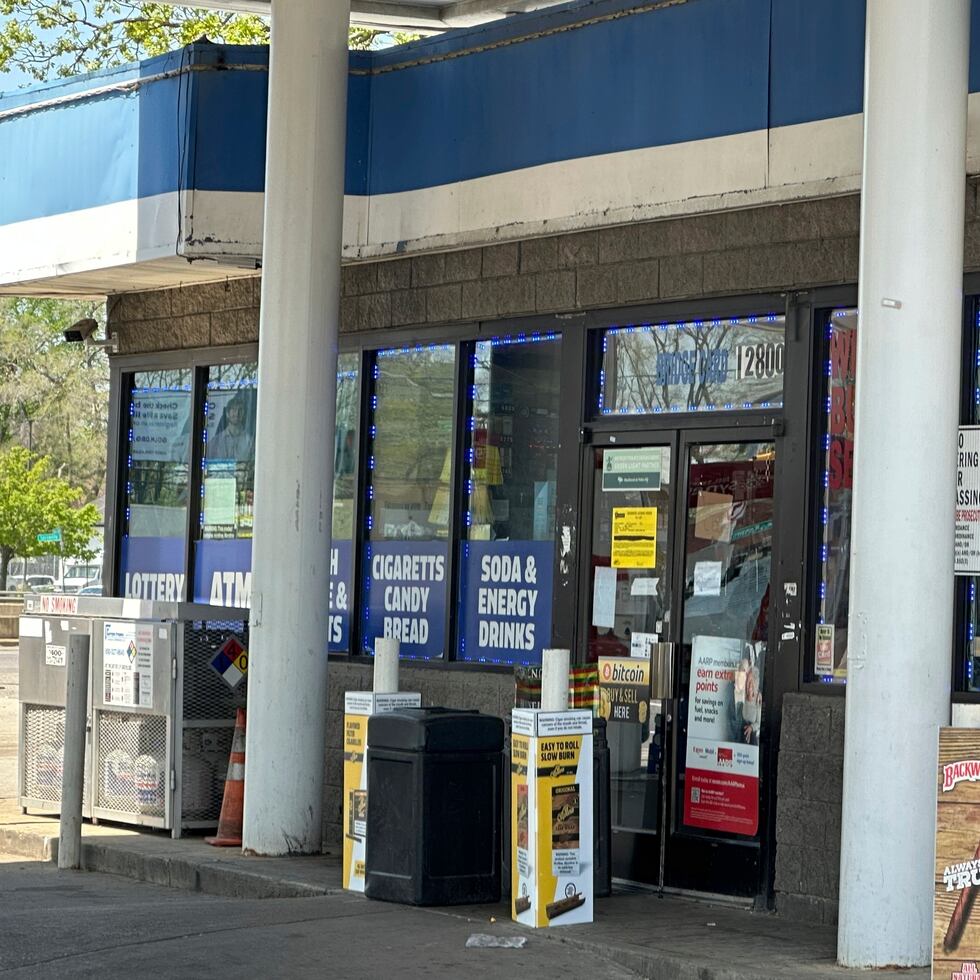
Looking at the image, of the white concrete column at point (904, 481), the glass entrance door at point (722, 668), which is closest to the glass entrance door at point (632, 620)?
the glass entrance door at point (722, 668)

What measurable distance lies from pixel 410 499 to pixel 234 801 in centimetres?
225

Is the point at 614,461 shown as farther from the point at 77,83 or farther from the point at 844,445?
the point at 77,83

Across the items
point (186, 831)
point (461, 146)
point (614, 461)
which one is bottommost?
point (186, 831)

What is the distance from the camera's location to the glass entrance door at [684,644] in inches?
385

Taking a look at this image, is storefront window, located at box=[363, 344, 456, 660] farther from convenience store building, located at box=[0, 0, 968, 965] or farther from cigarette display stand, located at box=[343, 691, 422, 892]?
cigarette display stand, located at box=[343, 691, 422, 892]

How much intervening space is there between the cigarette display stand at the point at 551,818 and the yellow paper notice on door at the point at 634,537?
5.51 feet

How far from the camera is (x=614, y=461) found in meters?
10.6

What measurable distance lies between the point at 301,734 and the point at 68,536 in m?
43.0

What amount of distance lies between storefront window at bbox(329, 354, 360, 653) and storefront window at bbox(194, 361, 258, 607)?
91 cm

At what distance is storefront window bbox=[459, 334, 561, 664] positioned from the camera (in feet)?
36.1

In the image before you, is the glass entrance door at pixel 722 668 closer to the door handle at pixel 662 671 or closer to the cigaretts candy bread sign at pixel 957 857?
the door handle at pixel 662 671

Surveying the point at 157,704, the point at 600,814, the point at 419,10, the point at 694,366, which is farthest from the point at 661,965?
the point at 419,10

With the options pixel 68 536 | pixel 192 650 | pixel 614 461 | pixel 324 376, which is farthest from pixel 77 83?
pixel 68 536

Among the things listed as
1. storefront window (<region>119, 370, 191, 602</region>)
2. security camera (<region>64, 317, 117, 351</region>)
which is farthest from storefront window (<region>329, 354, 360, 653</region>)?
security camera (<region>64, 317, 117, 351</region>)
